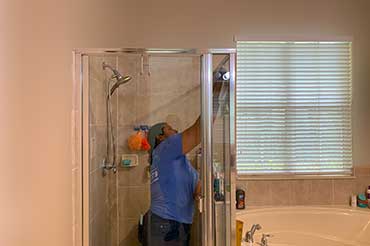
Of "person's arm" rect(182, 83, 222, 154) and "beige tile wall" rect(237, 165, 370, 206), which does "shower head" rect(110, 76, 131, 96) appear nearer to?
"person's arm" rect(182, 83, 222, 154)

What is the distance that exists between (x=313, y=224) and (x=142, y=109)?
1.78 meters

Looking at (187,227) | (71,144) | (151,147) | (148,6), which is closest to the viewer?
(71,144)

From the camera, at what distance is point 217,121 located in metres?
1.84

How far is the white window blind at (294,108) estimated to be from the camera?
279cm

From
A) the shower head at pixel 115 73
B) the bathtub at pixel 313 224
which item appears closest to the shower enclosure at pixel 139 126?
the shower head at pixel 115 73

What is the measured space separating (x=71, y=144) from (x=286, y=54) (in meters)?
2.02

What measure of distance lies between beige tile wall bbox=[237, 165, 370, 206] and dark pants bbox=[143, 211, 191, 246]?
88cm

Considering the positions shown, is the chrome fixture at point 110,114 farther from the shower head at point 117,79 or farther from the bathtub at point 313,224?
the bathtub at point 313,224

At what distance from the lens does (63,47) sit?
182 cm

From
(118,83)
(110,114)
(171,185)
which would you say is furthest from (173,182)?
(118,83)

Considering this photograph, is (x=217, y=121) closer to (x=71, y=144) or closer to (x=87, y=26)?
(x=71, y=144)

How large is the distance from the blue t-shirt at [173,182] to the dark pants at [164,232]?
0.04m

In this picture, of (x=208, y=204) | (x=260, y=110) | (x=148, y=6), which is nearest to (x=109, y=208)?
(x=208, y=204)

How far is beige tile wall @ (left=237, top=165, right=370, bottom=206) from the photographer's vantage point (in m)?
2.77
